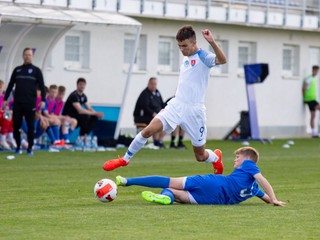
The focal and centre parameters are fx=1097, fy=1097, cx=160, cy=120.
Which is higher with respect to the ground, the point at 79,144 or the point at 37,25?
the point at 37,25

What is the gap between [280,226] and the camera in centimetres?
1173

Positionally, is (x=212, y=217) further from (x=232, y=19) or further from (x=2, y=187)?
(x=232, y=19)

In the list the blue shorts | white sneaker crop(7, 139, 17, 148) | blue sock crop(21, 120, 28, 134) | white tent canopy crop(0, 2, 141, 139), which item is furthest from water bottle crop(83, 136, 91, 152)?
the blue shorts

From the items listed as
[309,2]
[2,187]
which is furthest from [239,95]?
[2,187]

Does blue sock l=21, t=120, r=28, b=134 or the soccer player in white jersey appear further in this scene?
blue sock l=21, t=120, r=28, b=134

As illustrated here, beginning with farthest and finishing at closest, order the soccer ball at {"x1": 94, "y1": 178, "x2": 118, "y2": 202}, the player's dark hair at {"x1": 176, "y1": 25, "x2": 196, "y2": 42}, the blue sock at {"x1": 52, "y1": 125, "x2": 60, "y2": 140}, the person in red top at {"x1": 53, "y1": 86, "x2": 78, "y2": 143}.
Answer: the person in red top at {"x1": 53, "y1": 86, "x2": 78, "y2": 143}, the blue sock at {"x1": 52, "y1": 125, "x2": 60, "y2": 140}, the player's dark hair at {"x1": 176, "y1": 25, "x2": 196, "y2": 42}, the soccer ball at {"x1": 94, "y1": 178, "x2": 118, "y2": 202}

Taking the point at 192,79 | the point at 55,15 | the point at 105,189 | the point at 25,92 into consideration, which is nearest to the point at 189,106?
the point at 192,79

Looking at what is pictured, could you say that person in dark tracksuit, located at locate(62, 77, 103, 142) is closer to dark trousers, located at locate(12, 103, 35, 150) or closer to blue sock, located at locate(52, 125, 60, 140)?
blue sock, located at locate(52, 125, 60, 140)

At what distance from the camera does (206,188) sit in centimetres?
1379

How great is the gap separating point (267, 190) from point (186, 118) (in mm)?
2330

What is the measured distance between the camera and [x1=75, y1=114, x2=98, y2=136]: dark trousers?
28.2 m

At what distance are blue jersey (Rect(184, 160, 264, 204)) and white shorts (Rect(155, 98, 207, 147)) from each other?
5.91 ft

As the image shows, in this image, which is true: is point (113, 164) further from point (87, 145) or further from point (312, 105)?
point (312, 105)

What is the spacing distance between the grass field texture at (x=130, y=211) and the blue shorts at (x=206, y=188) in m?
0.24
